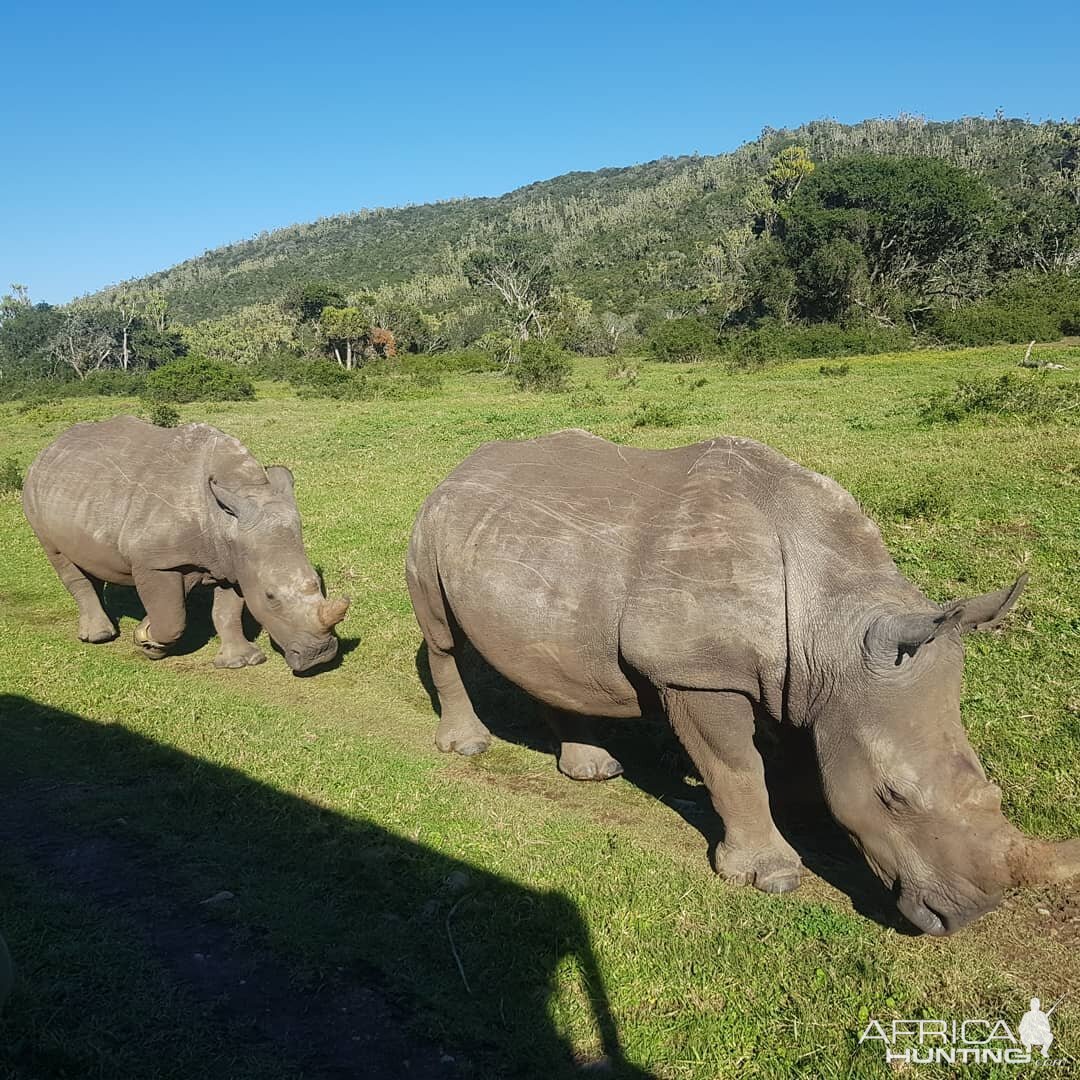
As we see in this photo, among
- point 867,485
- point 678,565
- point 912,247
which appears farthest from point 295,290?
point 678,565

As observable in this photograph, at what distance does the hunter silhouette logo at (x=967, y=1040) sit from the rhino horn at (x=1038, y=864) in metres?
0.47

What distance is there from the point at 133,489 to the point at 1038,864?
7.84 metres

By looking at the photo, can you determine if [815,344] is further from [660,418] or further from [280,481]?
[280,481]

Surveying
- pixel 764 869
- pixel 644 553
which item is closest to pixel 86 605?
pixel 644 553

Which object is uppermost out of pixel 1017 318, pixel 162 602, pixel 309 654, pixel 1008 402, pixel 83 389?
pixel 83 389

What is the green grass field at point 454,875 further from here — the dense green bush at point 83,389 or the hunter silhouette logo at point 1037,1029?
the dense green bush at point 83,389

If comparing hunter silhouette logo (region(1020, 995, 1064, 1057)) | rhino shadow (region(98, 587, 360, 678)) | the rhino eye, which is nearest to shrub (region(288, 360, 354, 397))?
rhino shadow (region(98, 587, 360, 678))

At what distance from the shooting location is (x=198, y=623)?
394 inches

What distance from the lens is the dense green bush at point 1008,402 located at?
13950 mm

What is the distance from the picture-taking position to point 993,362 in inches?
958

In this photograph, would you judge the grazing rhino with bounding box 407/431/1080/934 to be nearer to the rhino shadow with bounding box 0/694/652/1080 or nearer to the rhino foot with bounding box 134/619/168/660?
the rhino shadow with bounding box 0/694/652/1080

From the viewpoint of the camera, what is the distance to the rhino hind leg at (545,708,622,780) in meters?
5.96

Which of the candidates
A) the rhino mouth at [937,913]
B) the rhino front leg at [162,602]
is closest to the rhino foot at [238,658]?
the rhino front leg at [162,602]

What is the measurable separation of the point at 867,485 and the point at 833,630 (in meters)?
7.20
